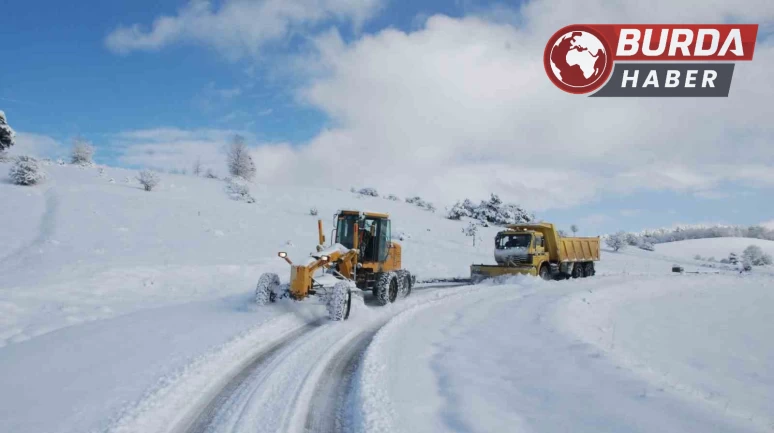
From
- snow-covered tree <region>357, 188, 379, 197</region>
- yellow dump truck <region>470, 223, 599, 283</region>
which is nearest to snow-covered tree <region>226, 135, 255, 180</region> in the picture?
snow-covered tree <region>357, 188, 379, 197</region>

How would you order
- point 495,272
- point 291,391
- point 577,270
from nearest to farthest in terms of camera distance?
1. point 291,391
2. point 495,272
3. point 577,270

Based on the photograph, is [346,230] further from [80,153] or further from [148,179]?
[80,153]

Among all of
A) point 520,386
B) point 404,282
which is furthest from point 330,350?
point 404,282

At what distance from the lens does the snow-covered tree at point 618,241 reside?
50594 millimetres

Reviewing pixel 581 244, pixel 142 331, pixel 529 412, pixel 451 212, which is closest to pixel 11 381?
pixel 142 331

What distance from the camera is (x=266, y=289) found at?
462 inches

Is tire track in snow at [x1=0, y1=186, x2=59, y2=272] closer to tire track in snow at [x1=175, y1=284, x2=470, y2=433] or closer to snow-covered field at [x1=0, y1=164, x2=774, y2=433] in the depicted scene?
snow-covered field at [x1=0, y1=164, x2=774, y2=433]

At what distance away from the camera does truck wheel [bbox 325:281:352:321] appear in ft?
35.2

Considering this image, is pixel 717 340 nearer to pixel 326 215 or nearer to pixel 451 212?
pixel 326 215

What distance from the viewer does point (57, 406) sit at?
17.9ft

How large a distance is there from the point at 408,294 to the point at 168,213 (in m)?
17.9

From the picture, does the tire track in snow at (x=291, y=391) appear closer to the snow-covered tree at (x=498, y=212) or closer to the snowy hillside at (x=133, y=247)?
the snowy hillside at (x=133, y=247)

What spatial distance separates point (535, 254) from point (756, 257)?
154 feet

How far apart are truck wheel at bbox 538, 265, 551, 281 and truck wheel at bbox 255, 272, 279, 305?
45.0 feet
